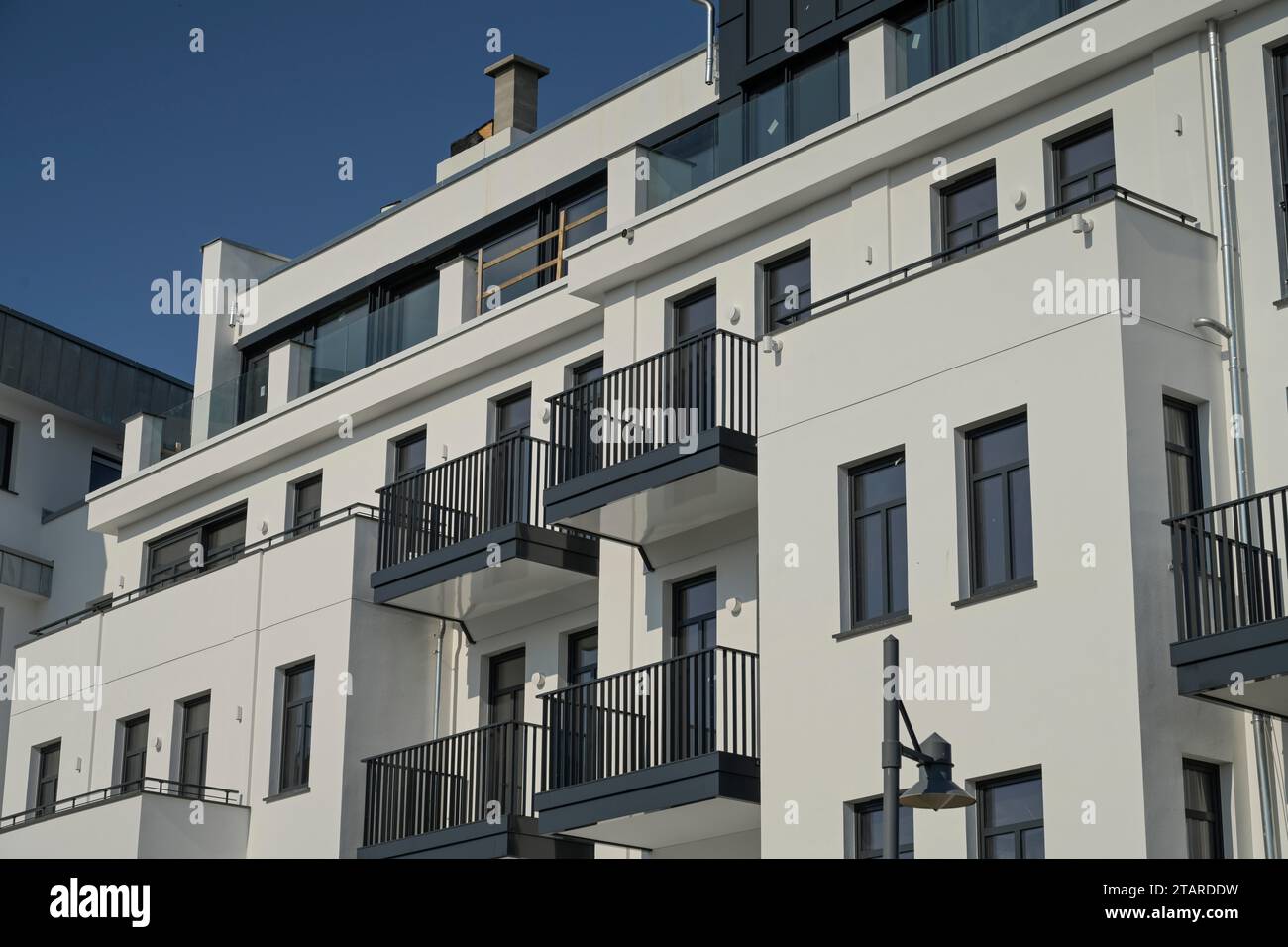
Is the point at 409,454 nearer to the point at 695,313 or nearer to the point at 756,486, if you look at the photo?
the point at 695,313

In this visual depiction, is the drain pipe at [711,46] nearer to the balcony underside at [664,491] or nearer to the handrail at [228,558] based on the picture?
the balcony underside at [664,491]

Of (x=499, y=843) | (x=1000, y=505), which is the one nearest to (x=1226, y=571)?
(x=1000, y=505)

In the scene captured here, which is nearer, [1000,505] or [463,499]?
[1000,505]

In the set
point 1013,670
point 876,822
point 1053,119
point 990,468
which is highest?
point 1053,119

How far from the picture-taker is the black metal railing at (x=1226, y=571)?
51.9 feet

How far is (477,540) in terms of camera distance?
23.6 m

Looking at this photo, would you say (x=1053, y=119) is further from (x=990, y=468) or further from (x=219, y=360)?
(x=219, y=360)

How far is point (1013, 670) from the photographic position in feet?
55.5

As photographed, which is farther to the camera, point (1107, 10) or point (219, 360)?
point (219, 360)

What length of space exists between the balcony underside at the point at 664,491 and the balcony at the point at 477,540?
1172mm

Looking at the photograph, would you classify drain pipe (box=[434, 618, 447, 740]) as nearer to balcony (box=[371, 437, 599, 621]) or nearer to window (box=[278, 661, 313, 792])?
balcony (box=[371, 437, 599, 621])

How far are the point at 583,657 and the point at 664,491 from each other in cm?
371
